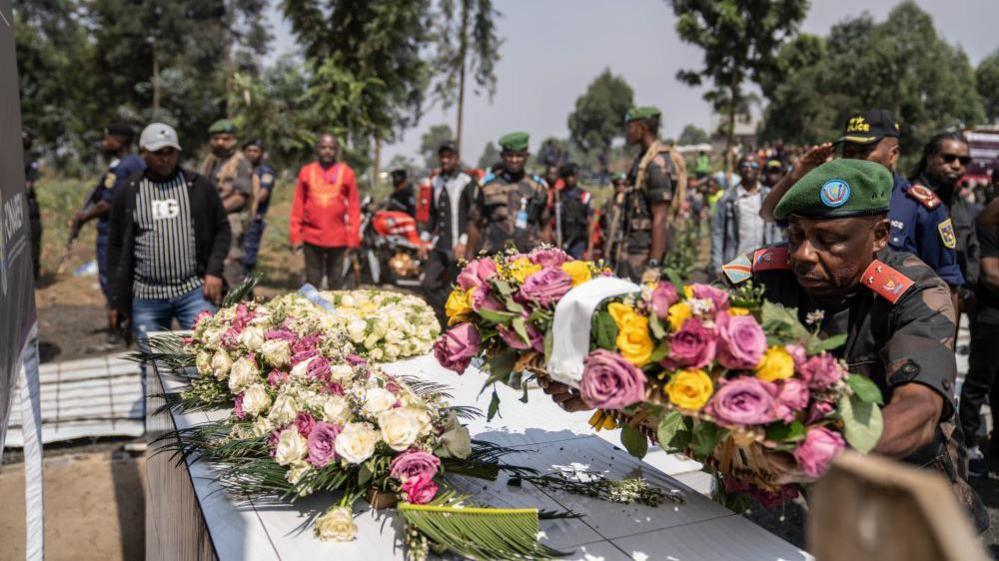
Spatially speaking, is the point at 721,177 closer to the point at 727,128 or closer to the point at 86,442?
the point at 727,128

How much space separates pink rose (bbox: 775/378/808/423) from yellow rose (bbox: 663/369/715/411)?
134 mm

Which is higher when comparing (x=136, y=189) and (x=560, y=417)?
(x=136, y=189)

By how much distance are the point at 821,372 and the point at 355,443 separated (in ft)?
3.80

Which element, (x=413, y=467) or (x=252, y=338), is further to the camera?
(x=252, y=338)

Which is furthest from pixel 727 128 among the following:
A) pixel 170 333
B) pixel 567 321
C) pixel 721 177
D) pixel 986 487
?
pixel 567 321

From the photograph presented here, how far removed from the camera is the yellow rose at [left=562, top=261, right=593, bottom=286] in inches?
79.4

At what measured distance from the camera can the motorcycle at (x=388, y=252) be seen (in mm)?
11398

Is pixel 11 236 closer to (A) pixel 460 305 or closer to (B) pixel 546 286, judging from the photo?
(A) pixel 460 305

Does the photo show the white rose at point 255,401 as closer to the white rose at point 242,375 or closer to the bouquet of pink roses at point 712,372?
the white rose at point 242,375

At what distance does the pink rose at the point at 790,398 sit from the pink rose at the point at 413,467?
916mm

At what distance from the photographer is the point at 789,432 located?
162 centimetres

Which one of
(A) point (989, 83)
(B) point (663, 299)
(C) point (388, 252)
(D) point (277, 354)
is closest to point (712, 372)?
(B) point (663, 299)

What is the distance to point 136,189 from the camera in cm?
491

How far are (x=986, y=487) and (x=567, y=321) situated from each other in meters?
4.16
